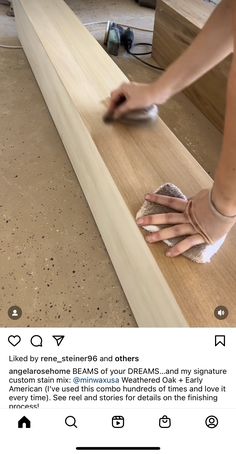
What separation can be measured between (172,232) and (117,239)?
0.65ft

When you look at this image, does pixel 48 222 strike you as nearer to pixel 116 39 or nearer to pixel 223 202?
pixel 223 202

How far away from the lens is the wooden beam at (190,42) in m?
1.29

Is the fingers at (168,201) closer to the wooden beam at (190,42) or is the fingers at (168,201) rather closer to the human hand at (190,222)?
the human hand at (190,222)

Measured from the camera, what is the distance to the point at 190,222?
23.5 inches

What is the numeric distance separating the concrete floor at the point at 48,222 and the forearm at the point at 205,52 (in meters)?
0.39

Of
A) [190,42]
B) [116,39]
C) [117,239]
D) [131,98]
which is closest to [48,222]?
[117,239]

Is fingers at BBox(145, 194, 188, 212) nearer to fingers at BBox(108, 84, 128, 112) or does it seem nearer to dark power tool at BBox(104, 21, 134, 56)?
fingers at BBox(108, 84, 128, 112)

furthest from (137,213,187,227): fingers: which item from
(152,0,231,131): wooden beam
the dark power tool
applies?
the dark power tool

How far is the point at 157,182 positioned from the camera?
2.35 ft
